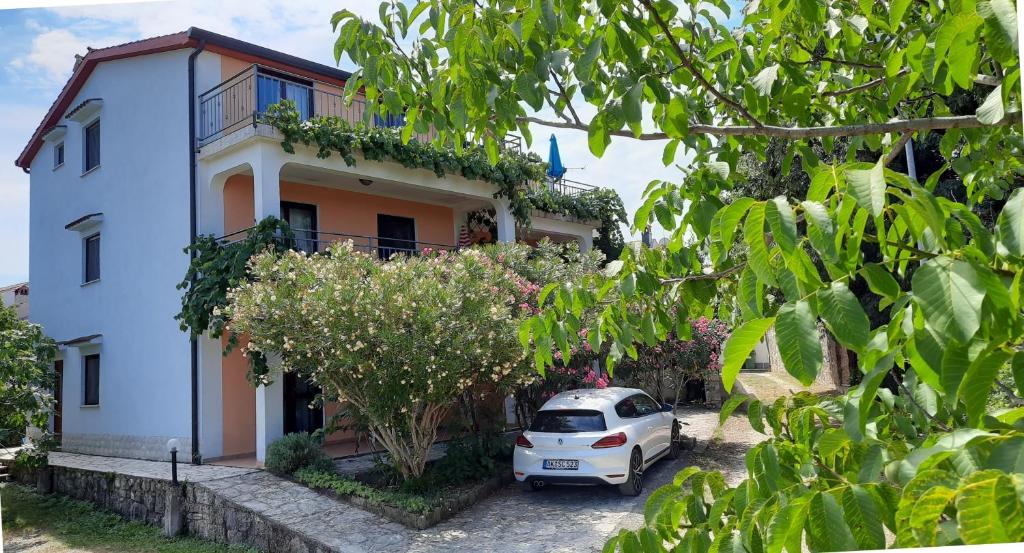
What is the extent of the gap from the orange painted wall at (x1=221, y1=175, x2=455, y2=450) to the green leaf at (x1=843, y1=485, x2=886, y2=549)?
11190 millimetres

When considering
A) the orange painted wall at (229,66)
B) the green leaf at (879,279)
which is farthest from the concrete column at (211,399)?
the green leaf at (879,279)

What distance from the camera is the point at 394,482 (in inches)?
364

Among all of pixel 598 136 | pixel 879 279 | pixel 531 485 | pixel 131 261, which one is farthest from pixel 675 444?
pixel 879 279

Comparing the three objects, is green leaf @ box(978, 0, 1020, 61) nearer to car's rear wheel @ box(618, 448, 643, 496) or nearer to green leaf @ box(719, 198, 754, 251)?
green leaf @ box(719, 198, 754, 251)

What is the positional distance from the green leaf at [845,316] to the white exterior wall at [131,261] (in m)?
11.4

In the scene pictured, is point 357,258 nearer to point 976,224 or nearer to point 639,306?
point 639,306

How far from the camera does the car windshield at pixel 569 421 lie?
30.2 feet

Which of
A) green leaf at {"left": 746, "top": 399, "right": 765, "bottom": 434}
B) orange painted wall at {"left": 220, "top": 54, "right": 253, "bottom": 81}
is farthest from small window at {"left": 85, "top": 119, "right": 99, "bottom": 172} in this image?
green leaf at {"left": 746, "top": 399, "right": 765, "bottom": 434}

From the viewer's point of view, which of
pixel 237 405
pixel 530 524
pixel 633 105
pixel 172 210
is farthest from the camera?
pixel 172 210

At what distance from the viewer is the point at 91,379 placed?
13625 millimetres

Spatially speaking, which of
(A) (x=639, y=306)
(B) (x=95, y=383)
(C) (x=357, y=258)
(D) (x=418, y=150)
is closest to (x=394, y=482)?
(C) (x=357, y=258)

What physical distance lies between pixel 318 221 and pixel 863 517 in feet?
41.5

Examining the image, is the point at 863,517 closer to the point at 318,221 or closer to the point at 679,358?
the point at 679,358

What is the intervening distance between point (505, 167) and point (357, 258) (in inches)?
223
